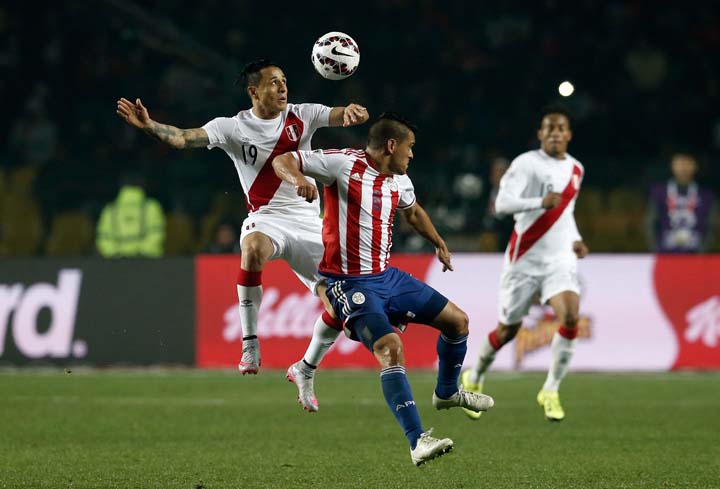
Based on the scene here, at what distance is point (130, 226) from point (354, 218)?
8.88 m

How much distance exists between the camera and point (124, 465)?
7.64m

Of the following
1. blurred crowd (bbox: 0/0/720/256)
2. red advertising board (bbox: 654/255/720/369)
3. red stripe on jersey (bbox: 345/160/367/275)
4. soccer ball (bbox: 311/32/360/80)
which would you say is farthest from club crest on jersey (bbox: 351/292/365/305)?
blurred crowd (bbox: 0/0/720/256)

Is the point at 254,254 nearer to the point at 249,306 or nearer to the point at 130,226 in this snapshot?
the point at 249,306

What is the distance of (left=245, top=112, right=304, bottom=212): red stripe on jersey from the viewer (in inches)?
317

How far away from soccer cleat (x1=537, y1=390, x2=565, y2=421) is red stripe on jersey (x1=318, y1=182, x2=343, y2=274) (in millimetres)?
2934

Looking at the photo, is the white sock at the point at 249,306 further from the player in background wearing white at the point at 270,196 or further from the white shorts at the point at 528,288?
the white shorts at the point at 528,288

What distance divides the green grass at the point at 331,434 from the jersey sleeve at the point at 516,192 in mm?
1662

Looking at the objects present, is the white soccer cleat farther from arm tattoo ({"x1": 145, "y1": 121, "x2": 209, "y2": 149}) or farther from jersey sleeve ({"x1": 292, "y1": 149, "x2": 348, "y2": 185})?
arm tattoo ({"x1": 145, "y1": 121, "x2": 209, "y2": 149})

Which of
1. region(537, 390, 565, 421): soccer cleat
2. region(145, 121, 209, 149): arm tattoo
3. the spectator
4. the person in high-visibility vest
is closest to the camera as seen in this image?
region(145, 121, 209, 149): arm tattoo

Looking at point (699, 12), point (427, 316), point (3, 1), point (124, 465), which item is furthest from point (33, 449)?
point (699, 12)

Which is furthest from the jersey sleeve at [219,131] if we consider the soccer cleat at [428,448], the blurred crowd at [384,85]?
the blurred crowd at [384,85]

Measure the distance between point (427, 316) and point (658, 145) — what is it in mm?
12719

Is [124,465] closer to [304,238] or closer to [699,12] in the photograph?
[304,238]

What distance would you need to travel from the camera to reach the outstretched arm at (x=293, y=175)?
21.9 ft
